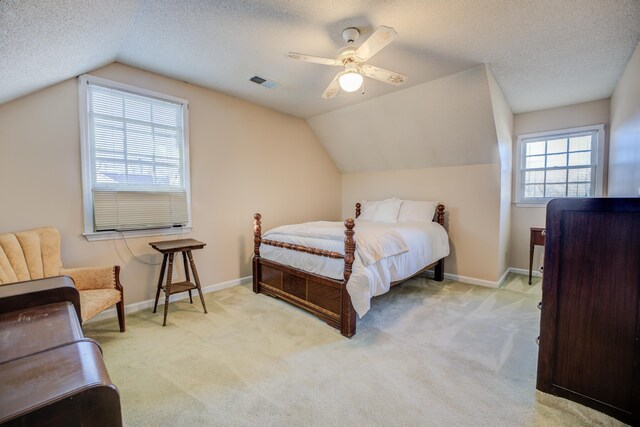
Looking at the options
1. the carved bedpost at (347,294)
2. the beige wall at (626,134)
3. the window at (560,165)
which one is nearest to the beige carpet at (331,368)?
the carved bedpost at (347,294)

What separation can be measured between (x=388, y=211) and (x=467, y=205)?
1101mm

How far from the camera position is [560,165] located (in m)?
4.07

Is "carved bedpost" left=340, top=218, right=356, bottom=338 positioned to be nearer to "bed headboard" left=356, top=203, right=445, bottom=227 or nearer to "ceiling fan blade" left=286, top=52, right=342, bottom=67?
"ceiling fan blade" left=286, top=52, right=342, bottom=67

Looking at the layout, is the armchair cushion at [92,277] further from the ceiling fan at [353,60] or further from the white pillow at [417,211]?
the white pillow at [417,211]

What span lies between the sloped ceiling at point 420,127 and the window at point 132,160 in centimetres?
230

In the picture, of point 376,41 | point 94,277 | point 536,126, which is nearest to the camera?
point 376,41

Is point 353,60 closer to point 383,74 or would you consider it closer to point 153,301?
point 383,74

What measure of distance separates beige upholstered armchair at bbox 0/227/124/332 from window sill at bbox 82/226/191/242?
0.30m

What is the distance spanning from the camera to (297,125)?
462cm

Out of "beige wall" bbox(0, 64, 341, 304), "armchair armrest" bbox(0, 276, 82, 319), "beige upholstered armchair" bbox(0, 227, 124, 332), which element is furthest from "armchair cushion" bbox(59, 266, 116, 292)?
"armchair armrest" bbox(0, 276, 82, 319)

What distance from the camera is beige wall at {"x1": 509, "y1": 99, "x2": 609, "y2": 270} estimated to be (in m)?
3.79

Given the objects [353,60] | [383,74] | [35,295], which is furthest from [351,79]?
[35,295]

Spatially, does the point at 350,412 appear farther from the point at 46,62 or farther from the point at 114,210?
the point at 46,62

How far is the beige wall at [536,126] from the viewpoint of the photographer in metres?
3.79
